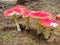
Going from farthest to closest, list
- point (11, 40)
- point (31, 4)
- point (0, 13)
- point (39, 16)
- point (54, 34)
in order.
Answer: point (31, 4) → point (0, 13) → point (54, 34) → point (11, 40) → point (39, 16)

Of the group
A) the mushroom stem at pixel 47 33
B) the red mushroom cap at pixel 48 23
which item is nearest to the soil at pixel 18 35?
the mushroom stem at pixel 47 33

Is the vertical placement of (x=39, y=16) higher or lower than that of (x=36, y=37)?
higher

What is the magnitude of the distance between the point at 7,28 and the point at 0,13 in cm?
109

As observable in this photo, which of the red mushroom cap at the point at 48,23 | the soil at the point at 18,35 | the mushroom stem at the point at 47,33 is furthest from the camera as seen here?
the soil at the point at 18,35

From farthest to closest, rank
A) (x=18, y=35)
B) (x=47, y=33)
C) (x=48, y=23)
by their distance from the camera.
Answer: (x=18, y=35)
(x=47, y=33)
(x=48, y=23)

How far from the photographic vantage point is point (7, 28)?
4023 mm

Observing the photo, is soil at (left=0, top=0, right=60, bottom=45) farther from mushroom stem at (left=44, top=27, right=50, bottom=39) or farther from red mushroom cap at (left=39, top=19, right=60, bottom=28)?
red mushroom cap at (left=39, top=19, right=60, bottom=28)

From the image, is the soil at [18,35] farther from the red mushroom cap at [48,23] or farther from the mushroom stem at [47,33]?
the red mushroom cap at [48,23]

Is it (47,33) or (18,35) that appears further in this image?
(18,35)

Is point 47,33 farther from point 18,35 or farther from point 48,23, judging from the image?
point 18,35

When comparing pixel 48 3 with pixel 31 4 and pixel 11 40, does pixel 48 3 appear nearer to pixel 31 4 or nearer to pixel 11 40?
pixel 31 4

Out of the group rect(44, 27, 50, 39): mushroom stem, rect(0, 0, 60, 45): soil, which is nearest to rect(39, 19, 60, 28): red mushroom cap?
rect(44, 27, 50, 39): mushroom stem

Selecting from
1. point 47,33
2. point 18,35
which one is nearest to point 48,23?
point 47,33

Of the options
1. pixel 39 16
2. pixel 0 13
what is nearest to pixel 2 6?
pixel 0 13
